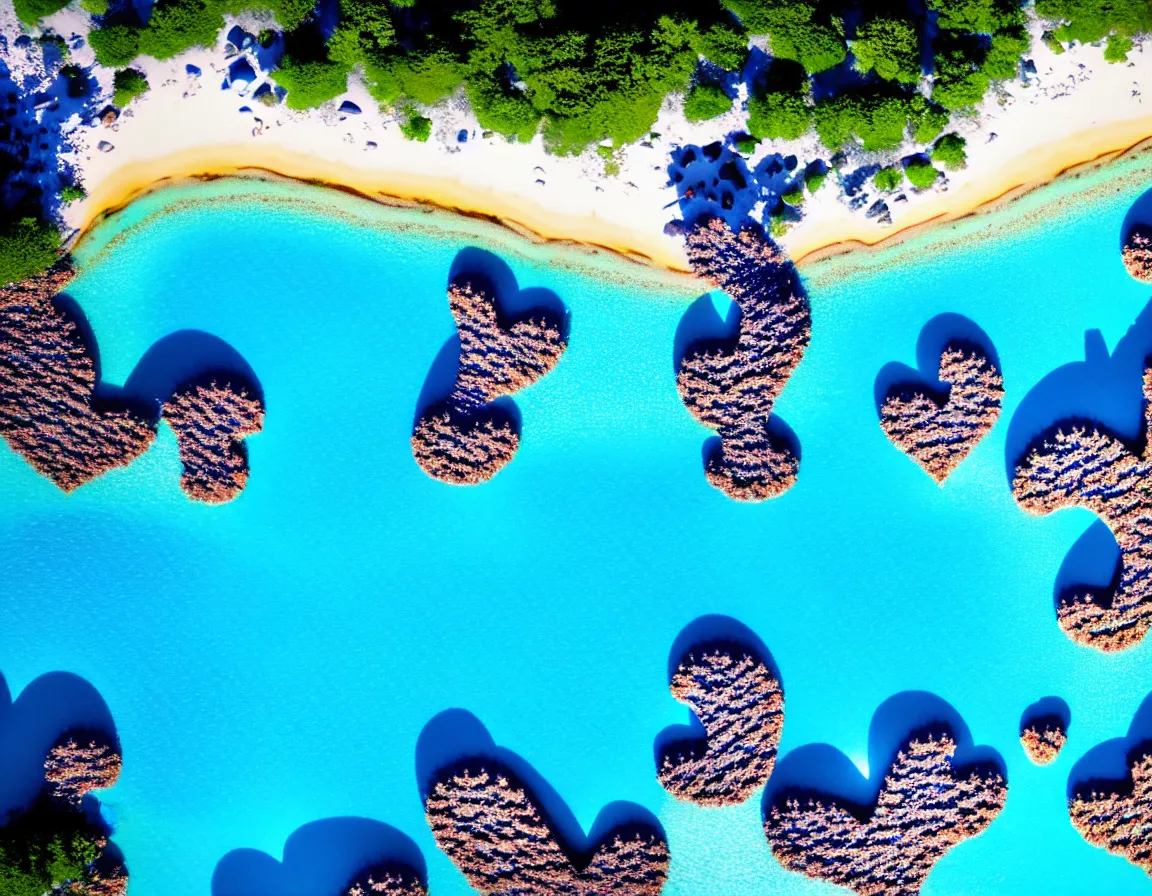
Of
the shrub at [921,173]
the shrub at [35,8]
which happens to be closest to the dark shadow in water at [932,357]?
the shrub at [921,173]

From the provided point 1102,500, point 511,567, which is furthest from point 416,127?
point 1102,500

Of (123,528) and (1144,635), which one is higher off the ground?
(123,528)

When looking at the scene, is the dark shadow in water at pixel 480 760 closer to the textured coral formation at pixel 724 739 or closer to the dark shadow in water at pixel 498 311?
the textured coral formation at pixel 724 739

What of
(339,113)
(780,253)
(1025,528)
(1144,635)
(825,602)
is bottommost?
(1144,635)

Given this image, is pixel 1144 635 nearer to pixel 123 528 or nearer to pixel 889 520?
pixel 889 520

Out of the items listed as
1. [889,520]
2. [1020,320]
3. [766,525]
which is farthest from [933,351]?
[766,525]

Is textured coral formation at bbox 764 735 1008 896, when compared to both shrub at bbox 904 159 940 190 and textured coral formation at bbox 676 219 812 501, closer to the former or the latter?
textured coral formation at bbox 676 219 812 501

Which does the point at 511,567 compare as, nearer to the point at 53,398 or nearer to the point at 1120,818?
the point at 53,398
